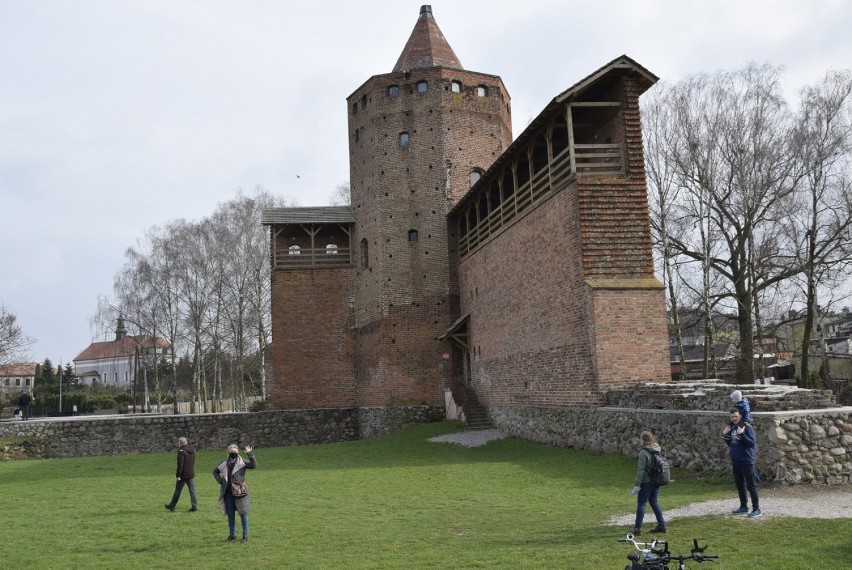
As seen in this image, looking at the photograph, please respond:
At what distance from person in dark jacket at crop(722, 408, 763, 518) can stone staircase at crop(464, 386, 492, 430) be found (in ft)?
46.6

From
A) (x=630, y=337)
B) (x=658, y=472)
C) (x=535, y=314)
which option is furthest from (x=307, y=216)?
(x=658, y=472)

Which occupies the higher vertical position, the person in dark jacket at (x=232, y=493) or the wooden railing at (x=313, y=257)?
the wooden railing at (x=313, y=257)

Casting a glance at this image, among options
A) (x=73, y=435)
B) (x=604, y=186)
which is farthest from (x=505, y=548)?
(x=73, y=435)

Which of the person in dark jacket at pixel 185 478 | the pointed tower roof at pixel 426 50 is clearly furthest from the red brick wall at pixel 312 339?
the person in dark jacket at pixel 185 478

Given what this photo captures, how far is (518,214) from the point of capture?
1948 cm

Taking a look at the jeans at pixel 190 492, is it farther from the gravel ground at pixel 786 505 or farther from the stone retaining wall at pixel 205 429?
the stone retaining wall at pixel 205 429

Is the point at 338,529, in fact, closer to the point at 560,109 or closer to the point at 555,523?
the point at 555,523

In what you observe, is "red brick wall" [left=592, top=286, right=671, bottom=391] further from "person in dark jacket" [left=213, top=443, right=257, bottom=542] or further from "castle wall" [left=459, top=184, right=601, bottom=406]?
"person in dark jacket" [left=213, top=443, right=257, bottom=542]

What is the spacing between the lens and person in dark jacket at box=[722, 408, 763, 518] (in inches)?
328

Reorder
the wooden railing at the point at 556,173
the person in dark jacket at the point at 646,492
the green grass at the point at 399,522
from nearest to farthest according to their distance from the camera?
the green grass at the point at 399,522
the person in dark jacket at the point at 646,492
the wooden railing at the point at 556,173

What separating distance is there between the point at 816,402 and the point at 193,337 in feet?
98.6

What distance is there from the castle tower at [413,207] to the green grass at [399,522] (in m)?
9.94

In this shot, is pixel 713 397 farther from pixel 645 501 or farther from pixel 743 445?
pixel 645 501

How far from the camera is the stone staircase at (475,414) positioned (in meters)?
22.7
